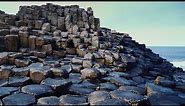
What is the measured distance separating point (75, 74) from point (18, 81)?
2083 millimetres

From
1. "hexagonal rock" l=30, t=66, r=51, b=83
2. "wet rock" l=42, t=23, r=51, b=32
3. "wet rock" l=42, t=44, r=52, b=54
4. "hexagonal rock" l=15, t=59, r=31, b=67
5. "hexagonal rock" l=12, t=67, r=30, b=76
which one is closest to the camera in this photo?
"hexagonal rock" l=30, t=66, r=51, b=83

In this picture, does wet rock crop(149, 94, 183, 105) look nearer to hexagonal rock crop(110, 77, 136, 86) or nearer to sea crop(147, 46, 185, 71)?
hexagonal rock crop(110, 77, 136, 86)

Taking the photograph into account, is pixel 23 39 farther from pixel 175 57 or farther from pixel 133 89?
pixel 175 57

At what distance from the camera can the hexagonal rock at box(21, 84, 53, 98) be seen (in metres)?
6.36

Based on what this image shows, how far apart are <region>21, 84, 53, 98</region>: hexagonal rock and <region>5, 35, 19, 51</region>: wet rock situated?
4.65m

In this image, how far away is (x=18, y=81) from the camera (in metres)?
7.33

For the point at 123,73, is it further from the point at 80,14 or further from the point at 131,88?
the point at 80,14

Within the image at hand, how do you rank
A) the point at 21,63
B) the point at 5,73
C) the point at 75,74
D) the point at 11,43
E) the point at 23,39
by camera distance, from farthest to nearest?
the point at 23,39 → the point at 11,43 → the point at 21,63 → the point at 75,74 → the point at 5,73

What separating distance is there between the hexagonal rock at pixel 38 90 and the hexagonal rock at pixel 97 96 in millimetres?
1132

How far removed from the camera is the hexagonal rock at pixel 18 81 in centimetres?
722

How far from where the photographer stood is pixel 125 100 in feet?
19.5

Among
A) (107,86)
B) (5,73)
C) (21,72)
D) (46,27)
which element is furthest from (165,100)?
(46,27)

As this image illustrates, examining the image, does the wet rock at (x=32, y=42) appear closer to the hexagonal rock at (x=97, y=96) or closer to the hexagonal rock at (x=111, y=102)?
the hexagonal rock at (x=97, y=96)

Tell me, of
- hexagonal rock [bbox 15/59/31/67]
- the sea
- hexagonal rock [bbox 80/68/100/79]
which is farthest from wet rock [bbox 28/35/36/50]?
the sea
